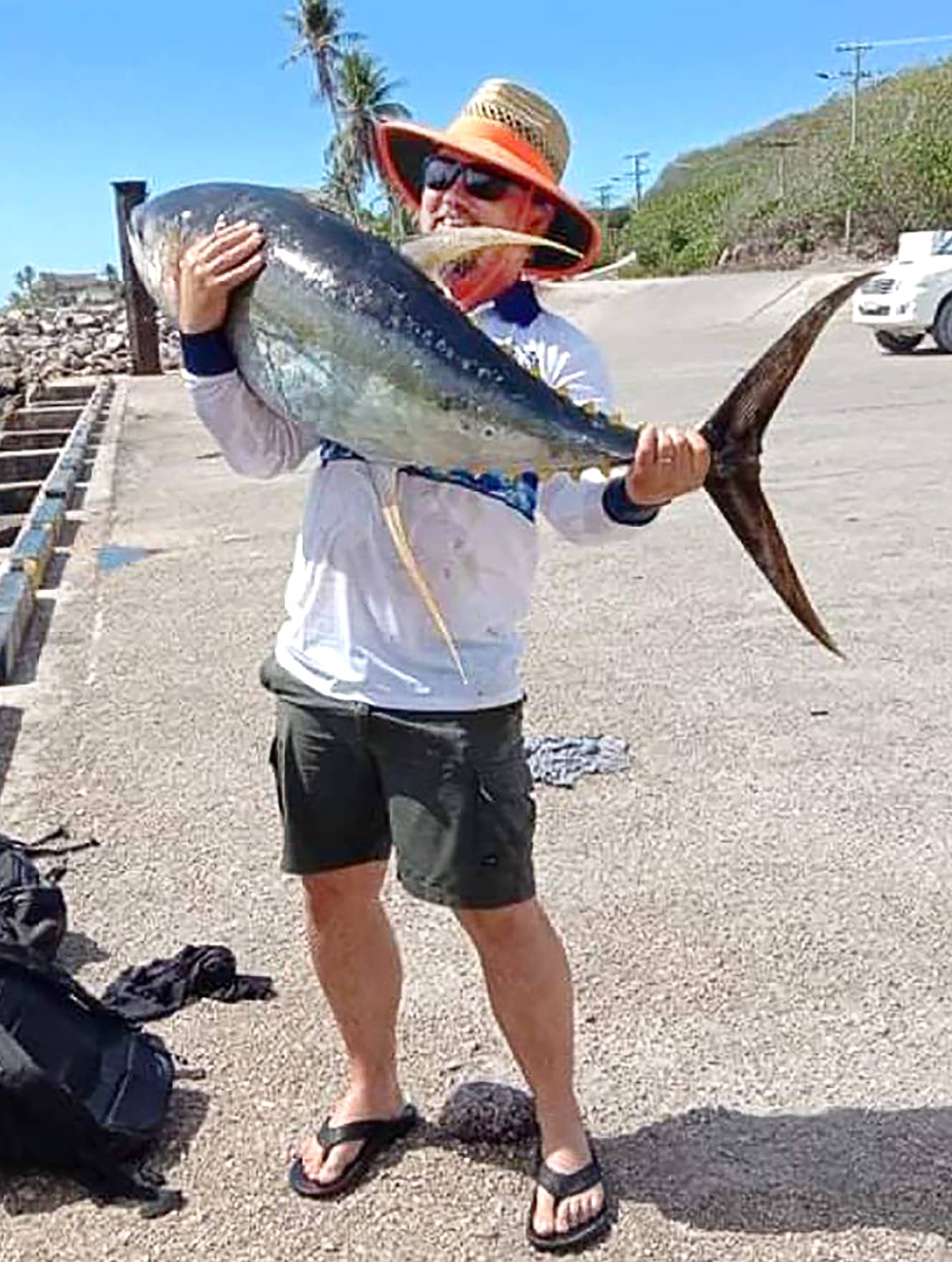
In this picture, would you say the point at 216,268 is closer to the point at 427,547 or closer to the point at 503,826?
the point at 427,547

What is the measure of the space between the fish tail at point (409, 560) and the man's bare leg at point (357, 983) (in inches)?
21.6

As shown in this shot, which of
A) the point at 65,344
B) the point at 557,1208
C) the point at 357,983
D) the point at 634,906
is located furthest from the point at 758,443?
the point at 65,344

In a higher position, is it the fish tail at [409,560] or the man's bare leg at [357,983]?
the fish tail at [409,560]

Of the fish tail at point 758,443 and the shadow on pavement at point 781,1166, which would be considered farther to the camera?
the shadow on pavement at point 781,1166

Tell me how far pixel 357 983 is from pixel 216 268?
143 cm

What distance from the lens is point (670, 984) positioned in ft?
13.2

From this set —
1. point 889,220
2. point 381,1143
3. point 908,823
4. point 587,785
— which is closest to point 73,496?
point 587,785

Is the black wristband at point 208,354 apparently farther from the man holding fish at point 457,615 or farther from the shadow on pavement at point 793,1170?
the shadow on pavement at point 793,1170

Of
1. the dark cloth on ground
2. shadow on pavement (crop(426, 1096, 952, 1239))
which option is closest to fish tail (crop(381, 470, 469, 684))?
shadow on pavement (crop(426, 1096, 952, 1239))

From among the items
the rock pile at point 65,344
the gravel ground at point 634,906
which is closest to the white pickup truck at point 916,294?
the rock pile at point 65,344

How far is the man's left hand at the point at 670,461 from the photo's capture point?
8.64 ft

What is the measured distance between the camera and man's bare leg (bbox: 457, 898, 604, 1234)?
297cm

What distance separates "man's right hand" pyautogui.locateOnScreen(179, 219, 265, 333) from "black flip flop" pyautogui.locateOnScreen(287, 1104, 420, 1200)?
162 cm

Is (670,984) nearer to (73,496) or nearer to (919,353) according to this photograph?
(73,496)
